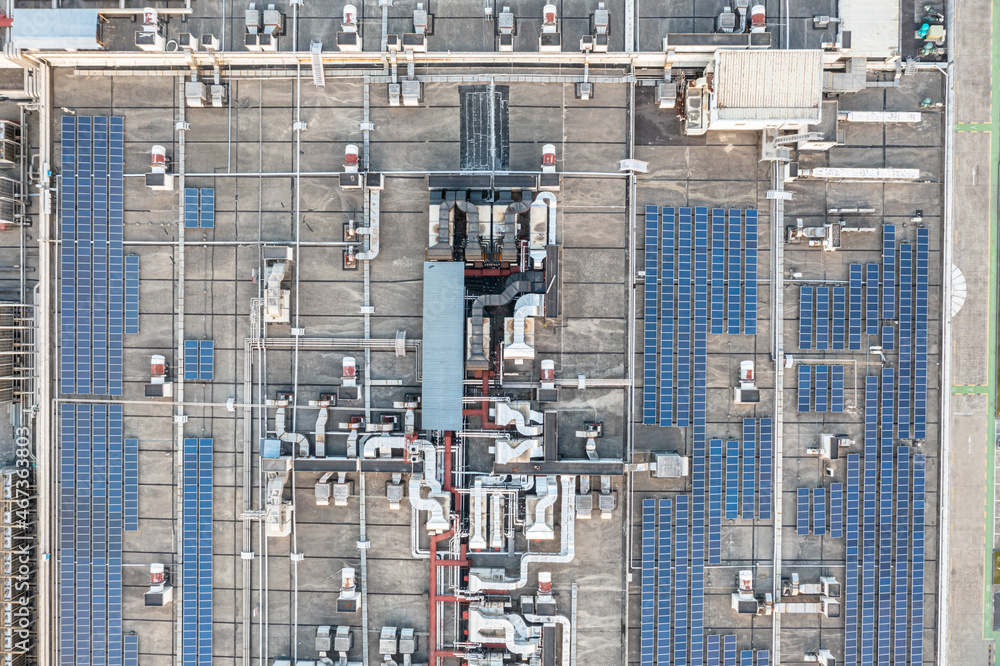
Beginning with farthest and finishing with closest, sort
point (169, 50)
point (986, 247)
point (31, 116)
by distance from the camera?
point (986, 247) → point (31, 116) → point (169, 50)

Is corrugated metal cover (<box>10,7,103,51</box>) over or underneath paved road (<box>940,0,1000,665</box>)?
over

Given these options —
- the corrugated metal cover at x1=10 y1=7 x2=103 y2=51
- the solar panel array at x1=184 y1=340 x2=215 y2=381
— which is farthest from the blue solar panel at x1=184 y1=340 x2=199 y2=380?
the corrugated metal cover at x1=10 y1=7 x2=103 y2=51

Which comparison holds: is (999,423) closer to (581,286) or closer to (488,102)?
(581,286)

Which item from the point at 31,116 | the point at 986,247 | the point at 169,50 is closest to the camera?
the point at 169,50

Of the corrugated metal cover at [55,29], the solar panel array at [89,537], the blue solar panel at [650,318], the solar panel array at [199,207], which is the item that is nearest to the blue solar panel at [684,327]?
the blue solar panel at [650,318]

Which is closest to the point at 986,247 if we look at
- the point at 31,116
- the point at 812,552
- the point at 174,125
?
the point at 812,552

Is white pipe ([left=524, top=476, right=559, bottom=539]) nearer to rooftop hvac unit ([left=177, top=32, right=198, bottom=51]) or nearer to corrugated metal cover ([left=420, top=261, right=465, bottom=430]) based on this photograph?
corrugated metal cover ([left=420, top=261, right=465, bottom=430])

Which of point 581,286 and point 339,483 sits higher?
point 581,286
